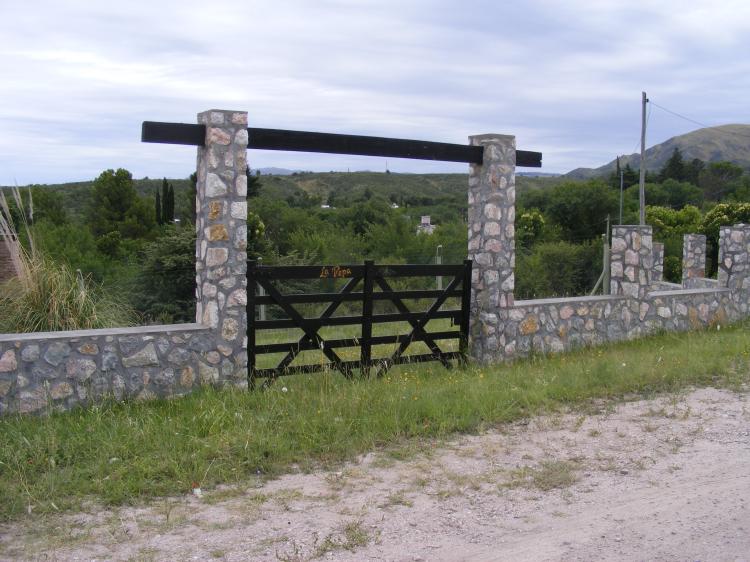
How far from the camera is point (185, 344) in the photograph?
8.04m

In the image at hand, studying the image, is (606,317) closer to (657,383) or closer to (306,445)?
(657,383)

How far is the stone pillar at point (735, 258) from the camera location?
14.5 meters

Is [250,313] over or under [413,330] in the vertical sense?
over

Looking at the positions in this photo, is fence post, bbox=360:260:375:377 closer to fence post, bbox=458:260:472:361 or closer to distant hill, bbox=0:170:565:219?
fence post, bbox=458:260:472:361

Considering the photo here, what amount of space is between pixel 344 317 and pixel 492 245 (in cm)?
249

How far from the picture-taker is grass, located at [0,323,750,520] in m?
5.71

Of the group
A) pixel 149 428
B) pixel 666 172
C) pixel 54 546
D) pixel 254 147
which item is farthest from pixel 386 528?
pixel 666 172

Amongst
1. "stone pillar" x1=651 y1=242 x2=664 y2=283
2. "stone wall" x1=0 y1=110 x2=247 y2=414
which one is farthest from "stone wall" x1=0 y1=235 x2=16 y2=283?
"stone pillar" x1=651 y1=242 x2=664 y2=283

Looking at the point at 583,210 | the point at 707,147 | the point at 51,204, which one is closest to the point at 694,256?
the point at 583,210

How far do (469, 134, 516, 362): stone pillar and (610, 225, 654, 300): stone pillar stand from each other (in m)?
2.53

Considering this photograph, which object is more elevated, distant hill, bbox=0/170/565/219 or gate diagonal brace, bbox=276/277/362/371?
distant hill, bbox=0/170/565/219

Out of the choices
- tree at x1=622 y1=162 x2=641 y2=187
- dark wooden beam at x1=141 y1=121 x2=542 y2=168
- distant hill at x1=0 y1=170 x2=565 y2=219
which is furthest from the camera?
tree at x1=622 y1=162 x2=641 y2=187

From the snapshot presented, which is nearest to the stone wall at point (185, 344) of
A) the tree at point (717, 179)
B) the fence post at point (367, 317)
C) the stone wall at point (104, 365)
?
the stone wall at point (104, 365)

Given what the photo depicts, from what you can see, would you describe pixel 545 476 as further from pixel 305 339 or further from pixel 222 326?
pixel 222 326
